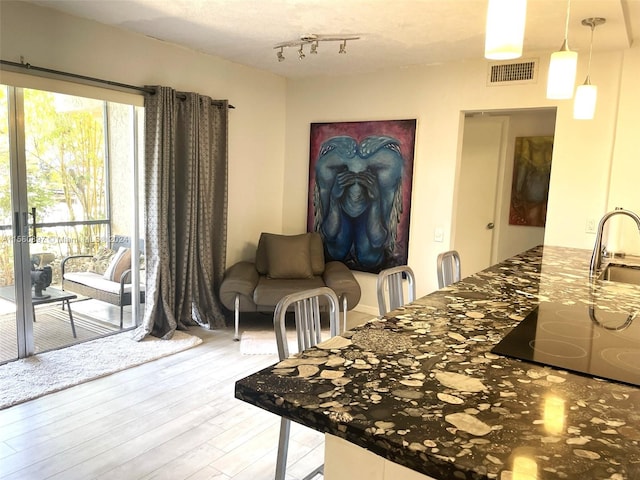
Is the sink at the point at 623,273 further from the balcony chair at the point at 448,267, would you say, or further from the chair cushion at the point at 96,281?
the chair cushion at the point at 96,281

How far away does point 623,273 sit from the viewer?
287 centimetres

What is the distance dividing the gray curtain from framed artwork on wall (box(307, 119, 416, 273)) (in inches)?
45.7

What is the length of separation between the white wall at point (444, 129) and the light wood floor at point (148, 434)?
2.44m

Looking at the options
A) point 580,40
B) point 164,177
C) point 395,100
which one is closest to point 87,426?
point 164,177

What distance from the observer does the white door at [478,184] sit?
5.27 metres

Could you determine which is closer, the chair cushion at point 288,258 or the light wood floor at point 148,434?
the light wood floor at point 148,434

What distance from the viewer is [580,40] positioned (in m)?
3.50

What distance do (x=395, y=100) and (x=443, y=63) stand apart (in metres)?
0.57

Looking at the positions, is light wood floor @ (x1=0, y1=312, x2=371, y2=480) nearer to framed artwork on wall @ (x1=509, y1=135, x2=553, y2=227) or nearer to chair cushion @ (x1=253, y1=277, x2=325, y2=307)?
chair cushion @ (x1=253, y1=277, x2=325, y2=307)

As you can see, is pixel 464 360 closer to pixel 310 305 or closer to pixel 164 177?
pixel 310 305

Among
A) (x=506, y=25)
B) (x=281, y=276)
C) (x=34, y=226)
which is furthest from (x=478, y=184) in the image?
(x=34, y=226)

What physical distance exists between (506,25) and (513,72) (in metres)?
3.06

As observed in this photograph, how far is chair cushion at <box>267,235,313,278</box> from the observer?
455 centimetres

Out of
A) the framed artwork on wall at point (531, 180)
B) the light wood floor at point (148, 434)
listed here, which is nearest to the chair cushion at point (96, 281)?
the light wood floor at point (148, 434)
